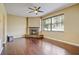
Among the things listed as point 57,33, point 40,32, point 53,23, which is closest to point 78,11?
point 57,33

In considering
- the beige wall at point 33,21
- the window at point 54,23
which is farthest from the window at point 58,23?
the beige wall at point 33,21

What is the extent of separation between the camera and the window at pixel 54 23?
28.0 feet

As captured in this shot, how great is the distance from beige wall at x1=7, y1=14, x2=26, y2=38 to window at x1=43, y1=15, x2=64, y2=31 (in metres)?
2.20

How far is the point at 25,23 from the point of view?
12594mm

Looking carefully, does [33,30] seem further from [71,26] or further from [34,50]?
[34,50]

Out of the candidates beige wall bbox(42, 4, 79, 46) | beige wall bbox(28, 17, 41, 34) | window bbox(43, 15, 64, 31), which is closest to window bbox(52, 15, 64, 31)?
window bbox(43, 15, 64, 31)

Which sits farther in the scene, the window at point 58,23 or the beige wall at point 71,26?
the window at point 58,23

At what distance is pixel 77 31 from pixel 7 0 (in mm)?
4892

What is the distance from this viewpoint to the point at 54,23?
32.0 ft

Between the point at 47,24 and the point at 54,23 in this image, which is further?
the point at 47,24

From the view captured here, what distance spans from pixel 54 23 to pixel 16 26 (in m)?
4.08

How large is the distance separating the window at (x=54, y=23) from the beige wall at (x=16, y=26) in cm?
220

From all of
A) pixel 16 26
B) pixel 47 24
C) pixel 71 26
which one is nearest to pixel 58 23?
pixel 71 26

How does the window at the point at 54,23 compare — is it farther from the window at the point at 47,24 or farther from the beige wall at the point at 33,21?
the beige wall at the point at 33,21
